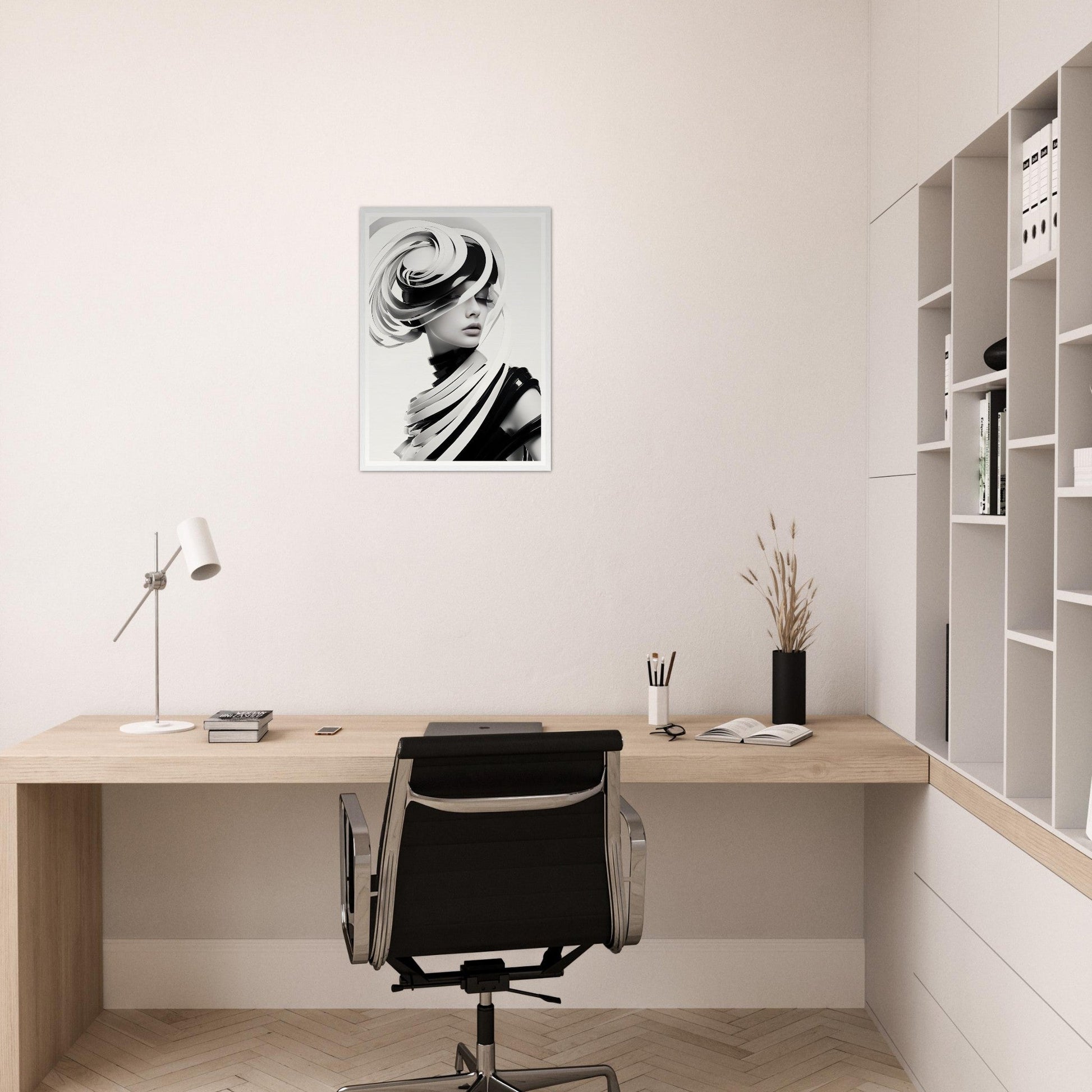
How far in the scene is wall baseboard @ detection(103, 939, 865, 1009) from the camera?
303 centimetres

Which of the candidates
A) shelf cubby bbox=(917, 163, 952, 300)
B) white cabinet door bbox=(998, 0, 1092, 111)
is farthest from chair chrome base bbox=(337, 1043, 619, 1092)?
white cabinet door bbox=(998, 0, 1092, 111)

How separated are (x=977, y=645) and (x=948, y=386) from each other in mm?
613

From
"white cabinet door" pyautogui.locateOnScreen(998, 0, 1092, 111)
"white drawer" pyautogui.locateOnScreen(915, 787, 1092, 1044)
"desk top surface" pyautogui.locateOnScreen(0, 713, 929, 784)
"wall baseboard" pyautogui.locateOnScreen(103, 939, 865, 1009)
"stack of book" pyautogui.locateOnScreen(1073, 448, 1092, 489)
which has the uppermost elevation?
"white cabinet door" pyautogui.locateOnScreen(998, 0, 1092, 111)

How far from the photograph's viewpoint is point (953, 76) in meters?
2.37

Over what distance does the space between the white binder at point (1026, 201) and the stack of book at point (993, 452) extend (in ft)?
1.06

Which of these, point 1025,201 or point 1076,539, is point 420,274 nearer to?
point 1025,201

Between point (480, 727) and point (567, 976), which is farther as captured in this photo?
point (567, 976)

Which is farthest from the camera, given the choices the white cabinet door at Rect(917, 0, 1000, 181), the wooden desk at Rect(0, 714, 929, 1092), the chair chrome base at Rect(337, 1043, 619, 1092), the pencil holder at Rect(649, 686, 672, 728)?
the pencil holder at Rect(649, 686, 672, 728)

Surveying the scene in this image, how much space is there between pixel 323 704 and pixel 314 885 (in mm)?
535

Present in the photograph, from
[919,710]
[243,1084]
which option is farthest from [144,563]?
[919,710]

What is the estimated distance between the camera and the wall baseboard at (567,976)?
303 cm

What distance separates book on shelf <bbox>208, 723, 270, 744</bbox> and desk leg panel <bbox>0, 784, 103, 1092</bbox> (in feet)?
1.50

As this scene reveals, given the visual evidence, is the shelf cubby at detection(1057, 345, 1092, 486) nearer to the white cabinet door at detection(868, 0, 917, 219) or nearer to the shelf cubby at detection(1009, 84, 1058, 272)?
the shelf cubby at detection(1009, 84, 1058, 272)

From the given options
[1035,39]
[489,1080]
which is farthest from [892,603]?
[489,1080]
